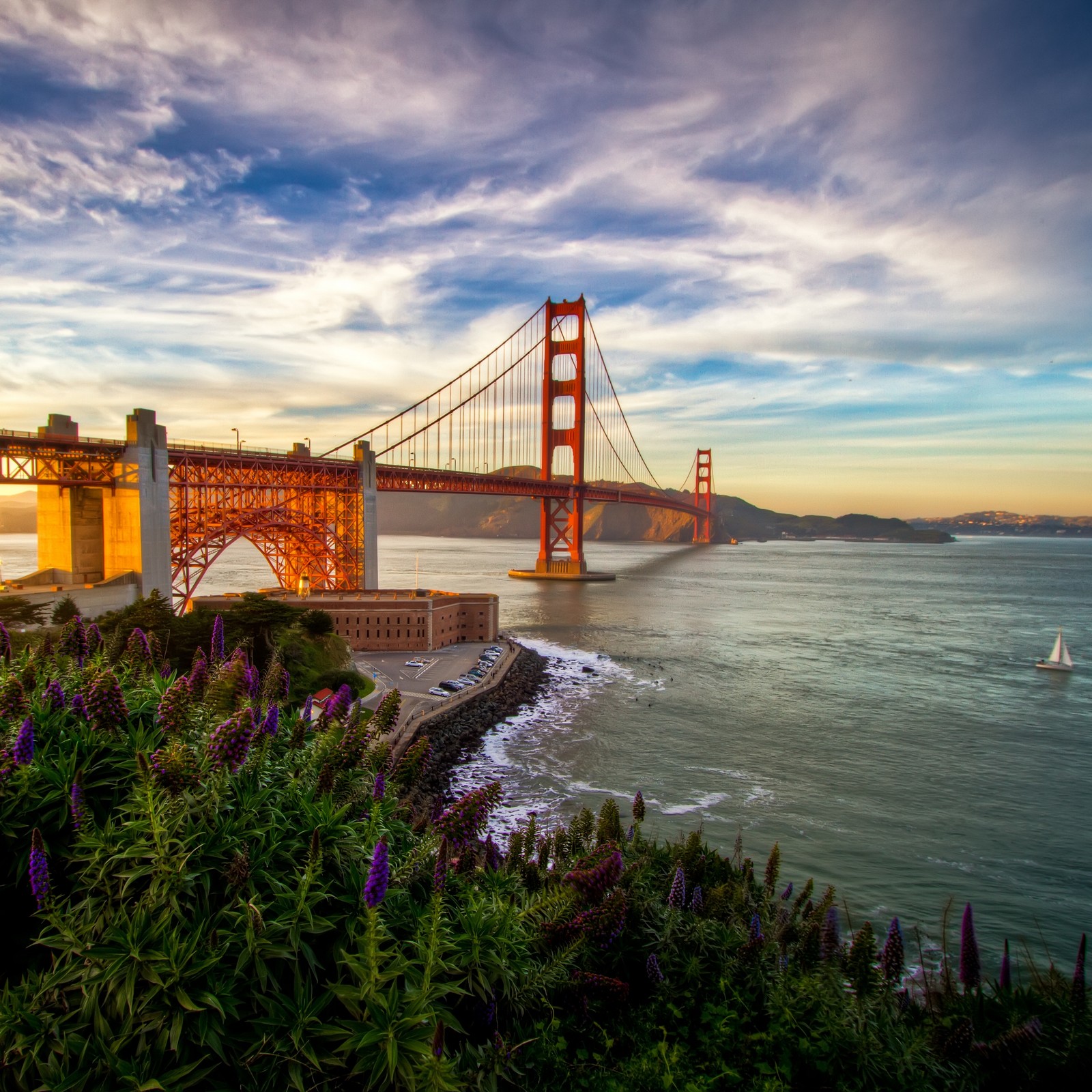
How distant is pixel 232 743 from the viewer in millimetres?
3736

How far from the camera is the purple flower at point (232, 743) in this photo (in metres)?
3.72

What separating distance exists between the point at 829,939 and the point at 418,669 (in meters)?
25.1

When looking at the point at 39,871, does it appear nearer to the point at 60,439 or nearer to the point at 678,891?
the point at 678,891

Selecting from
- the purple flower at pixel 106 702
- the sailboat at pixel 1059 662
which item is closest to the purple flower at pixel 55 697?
the purple flower at pixel 106 702

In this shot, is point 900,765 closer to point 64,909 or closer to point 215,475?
point 64,909

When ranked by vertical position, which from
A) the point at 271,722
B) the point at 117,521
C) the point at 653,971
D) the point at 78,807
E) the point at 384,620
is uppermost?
the point at 117,521

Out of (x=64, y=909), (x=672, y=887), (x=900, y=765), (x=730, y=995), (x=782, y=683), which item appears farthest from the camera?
(x=782, y=683)

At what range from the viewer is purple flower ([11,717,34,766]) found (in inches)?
144

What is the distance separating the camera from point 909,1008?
6203mm

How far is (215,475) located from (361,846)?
3505 centimetres

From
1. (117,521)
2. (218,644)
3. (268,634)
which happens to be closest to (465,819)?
(218,644)

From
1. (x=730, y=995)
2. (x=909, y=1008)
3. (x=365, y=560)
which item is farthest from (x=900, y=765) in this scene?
(x=365, y=560)

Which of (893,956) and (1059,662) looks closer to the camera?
(893,956)

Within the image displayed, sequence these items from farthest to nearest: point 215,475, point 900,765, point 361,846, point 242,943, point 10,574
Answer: point 10,574 < point 215,475 < point 900,765 < point 361,846 < point 242,943
